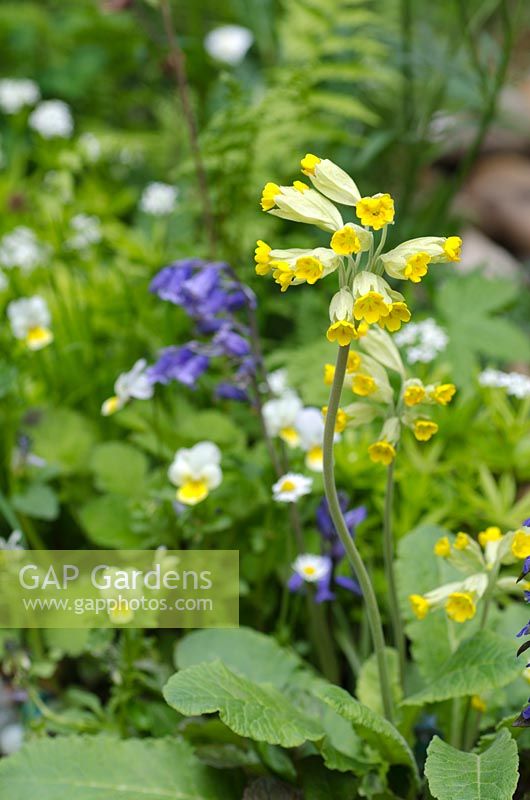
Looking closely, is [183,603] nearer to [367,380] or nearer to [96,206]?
[367,380]

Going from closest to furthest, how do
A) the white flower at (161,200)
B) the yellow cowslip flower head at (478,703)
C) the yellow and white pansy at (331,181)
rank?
the yellow and white pansy at (331,181) < the yellow cowslip flower head at (478,703) < the white flower at (161,200)

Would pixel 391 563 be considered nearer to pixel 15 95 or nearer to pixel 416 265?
pixel 416 265

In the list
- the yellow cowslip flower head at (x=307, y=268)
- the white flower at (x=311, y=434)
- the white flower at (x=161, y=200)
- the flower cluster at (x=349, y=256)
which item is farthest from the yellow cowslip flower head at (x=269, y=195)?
the white flower at (x=161, y=200)

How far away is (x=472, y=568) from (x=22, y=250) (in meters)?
1.83

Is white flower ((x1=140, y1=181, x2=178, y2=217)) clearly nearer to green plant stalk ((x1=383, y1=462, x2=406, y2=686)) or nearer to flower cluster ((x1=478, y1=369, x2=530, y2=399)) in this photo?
flower cluster ((x1=478, y1=369, x2=530, y2=399))

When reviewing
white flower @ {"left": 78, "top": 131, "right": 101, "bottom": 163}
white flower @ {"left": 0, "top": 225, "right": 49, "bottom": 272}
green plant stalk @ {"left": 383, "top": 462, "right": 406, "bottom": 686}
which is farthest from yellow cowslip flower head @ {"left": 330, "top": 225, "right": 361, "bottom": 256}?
white flower @ {"left": 78, "top": 131, "right": 101, "bottom": 163}

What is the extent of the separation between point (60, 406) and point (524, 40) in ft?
14.2

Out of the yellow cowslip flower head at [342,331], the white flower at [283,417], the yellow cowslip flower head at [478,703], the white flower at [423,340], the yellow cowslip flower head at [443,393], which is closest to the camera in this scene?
the yellow cowslip flower head at [342,331]

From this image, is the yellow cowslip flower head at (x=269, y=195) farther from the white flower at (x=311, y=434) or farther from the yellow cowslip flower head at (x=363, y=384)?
the white flower at (x=311, y=434)

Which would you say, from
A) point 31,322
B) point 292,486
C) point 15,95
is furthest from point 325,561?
point 15,95

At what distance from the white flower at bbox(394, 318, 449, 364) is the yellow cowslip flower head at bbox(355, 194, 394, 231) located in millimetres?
1288

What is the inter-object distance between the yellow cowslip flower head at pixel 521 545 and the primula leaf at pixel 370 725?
1.02 feet

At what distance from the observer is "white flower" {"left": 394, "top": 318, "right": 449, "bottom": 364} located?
2.41 meters

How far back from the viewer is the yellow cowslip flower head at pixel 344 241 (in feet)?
3.67
